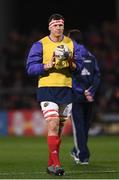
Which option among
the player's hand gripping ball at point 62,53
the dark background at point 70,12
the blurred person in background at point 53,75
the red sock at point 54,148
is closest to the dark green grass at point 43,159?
the red sock at point 54,148

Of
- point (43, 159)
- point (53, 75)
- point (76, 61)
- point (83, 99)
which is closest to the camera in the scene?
point (53, 75)

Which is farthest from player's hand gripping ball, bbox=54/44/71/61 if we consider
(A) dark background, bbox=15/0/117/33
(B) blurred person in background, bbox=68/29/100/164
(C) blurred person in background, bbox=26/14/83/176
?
(A) dark background, bbox=15/0/117/33

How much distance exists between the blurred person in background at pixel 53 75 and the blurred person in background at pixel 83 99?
6.53 feet

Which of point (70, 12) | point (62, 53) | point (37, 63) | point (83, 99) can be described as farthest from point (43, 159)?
point (70, 12)

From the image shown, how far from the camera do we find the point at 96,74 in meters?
15.5

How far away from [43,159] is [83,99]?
6.25ft

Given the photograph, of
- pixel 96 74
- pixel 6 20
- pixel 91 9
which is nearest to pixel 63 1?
pixel 91 9

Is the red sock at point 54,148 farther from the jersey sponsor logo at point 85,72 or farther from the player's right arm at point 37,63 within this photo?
the jersey sponsor logo at point 85,72

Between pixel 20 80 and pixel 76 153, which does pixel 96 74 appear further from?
pixel 20 80

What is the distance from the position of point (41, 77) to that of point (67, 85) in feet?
1.38

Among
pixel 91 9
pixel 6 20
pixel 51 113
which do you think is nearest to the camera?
pixel 51 113

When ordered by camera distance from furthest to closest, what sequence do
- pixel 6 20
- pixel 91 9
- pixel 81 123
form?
pixel 91 9, pixel 6 20, pixel 81 123

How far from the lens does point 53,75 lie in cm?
1306

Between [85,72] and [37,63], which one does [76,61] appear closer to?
[37,63]
